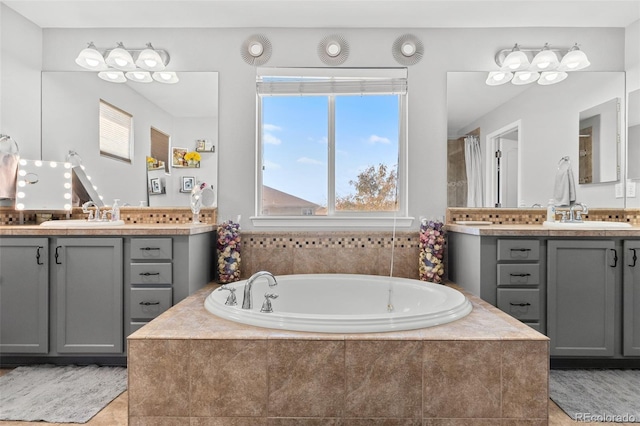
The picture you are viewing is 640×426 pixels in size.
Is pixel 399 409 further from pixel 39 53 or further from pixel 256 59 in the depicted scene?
pixel 39 53

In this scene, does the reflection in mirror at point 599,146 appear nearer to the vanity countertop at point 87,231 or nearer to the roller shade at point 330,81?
the roller shade at point 330,81

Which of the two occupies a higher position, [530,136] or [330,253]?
[530,136]

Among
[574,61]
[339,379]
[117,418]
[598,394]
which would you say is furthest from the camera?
[574,61]

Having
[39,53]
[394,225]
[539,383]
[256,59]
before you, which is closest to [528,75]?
[394,225]

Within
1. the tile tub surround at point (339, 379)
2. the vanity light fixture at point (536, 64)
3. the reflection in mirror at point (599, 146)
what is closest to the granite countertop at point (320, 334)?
the tile tub surround at point (339, 379)

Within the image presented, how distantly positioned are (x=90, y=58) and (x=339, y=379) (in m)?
2.89

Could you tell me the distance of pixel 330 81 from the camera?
2871 mm

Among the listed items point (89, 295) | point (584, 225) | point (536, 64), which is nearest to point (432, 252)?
point (584, 225)

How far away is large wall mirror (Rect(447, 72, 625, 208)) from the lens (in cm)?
278

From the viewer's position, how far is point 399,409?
147 centimetres

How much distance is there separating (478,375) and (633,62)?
277 centimetres

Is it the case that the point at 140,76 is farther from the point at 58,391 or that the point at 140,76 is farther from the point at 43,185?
the point at 58,391

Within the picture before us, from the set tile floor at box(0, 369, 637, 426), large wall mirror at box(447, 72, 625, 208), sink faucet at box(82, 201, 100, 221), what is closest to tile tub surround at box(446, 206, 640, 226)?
large wall mirror at box(447, 72, 625, 208)

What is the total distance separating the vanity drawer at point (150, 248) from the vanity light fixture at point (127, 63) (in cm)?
132
